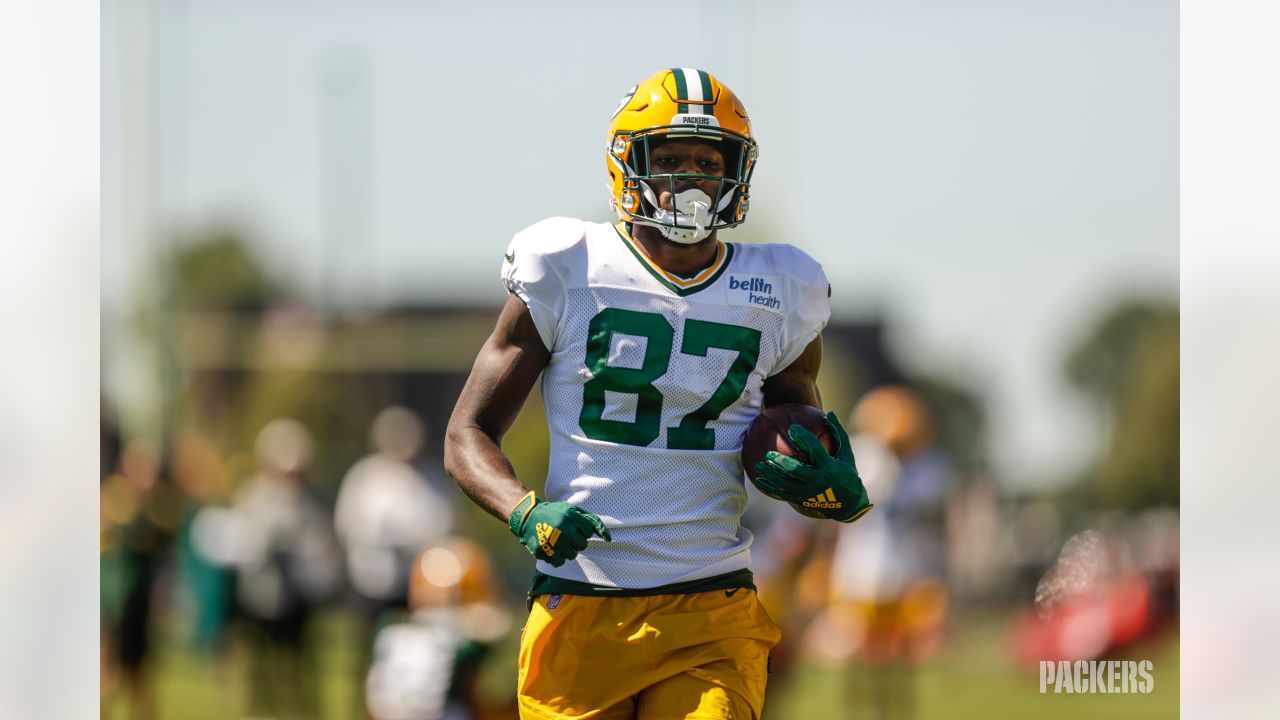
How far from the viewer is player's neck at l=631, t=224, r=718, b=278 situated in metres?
4.03

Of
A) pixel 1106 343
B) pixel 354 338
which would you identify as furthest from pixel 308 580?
pixel 1106 343

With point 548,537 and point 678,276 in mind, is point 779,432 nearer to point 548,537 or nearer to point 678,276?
point 678,276

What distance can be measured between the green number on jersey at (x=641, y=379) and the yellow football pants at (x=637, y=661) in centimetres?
42

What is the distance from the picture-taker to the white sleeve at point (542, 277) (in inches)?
155

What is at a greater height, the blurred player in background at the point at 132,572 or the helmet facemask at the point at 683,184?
the helmet facemask at the point at 683,184

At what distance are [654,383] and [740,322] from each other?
30 centimetres

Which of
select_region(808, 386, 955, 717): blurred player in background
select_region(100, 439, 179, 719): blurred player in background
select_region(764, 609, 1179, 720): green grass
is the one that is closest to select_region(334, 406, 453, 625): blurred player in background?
select_region(100, 439, 179, 719): blurred player in background

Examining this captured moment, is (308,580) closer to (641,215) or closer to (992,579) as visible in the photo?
(641,215)

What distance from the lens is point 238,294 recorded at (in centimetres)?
4972

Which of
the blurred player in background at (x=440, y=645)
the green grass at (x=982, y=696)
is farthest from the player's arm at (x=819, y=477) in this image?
the green grass at (x=982, y=696)

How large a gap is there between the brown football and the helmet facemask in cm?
52

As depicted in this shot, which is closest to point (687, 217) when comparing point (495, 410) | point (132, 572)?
point (495, 410)
